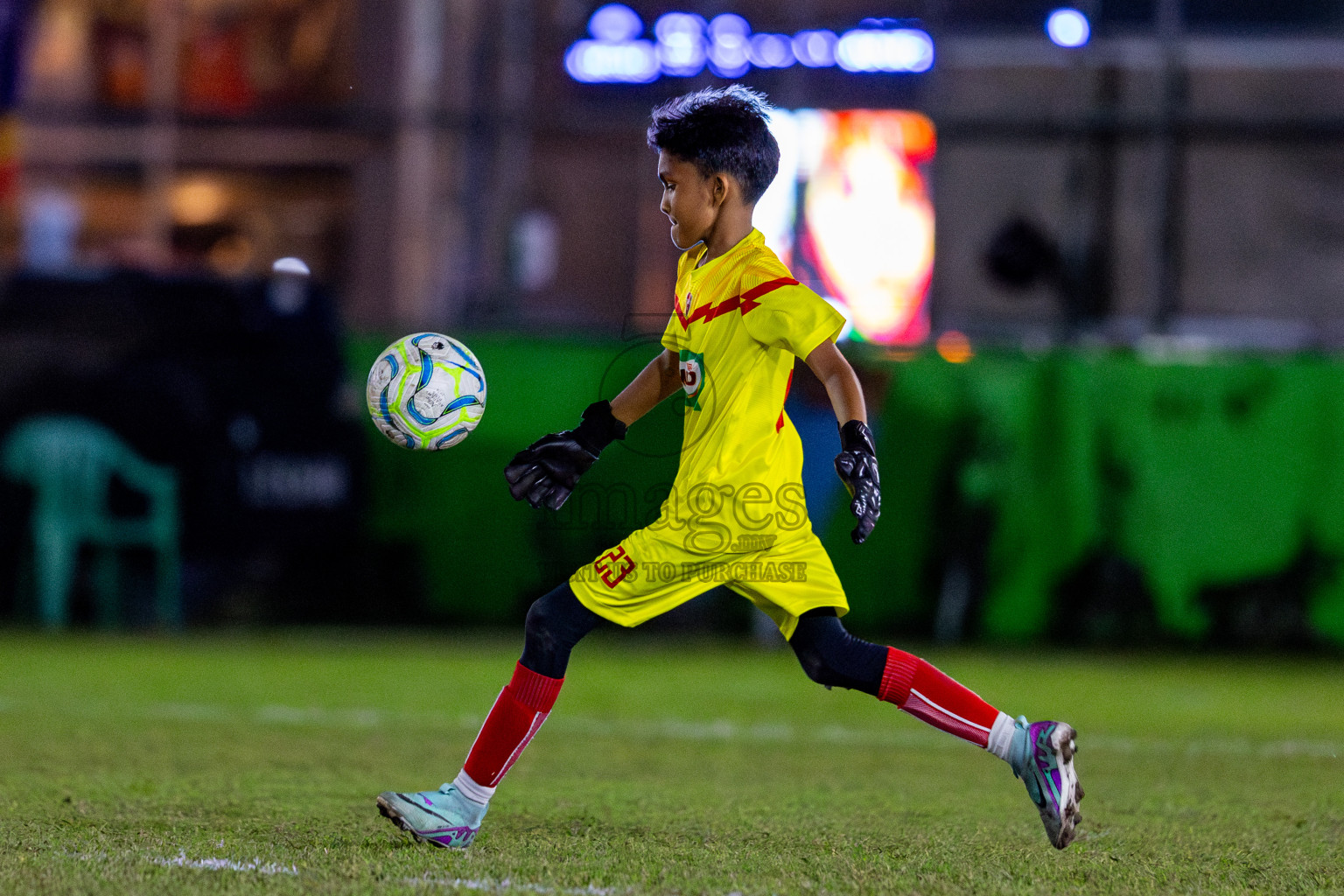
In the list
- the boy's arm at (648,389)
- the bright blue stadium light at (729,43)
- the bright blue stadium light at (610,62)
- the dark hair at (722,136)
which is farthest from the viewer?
Result: the bright blue stadium light at (610,62)

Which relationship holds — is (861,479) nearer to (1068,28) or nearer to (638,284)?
(1068,28)

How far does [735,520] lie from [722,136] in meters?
0.92

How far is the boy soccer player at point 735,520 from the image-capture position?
3908 millimetres

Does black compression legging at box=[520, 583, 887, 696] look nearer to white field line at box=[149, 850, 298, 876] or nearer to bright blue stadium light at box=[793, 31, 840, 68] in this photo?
white field line at box=[149, 850, 298, 876]

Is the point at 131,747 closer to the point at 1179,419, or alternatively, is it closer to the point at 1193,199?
the point at 1179,419

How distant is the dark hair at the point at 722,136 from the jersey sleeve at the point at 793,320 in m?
0.29

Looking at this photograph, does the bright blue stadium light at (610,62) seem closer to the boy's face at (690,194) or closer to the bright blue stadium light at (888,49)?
the bright blue stadium light at (888,49)

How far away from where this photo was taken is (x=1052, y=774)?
397 centimetres

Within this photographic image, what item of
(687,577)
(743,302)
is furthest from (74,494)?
(743,302)

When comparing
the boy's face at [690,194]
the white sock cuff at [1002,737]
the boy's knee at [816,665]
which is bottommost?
the white sock cuff at [1002,737]

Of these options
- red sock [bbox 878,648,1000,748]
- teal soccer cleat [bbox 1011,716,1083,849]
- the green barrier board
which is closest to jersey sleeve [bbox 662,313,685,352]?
red sock [bbox 878,648,1000,748]

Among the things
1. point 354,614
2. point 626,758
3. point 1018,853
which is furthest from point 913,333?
point 1018,853

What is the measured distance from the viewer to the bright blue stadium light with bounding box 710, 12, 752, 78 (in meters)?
13.2

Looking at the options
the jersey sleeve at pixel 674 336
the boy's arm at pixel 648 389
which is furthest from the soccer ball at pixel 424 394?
the jersey sleeve at pixel 674 336
